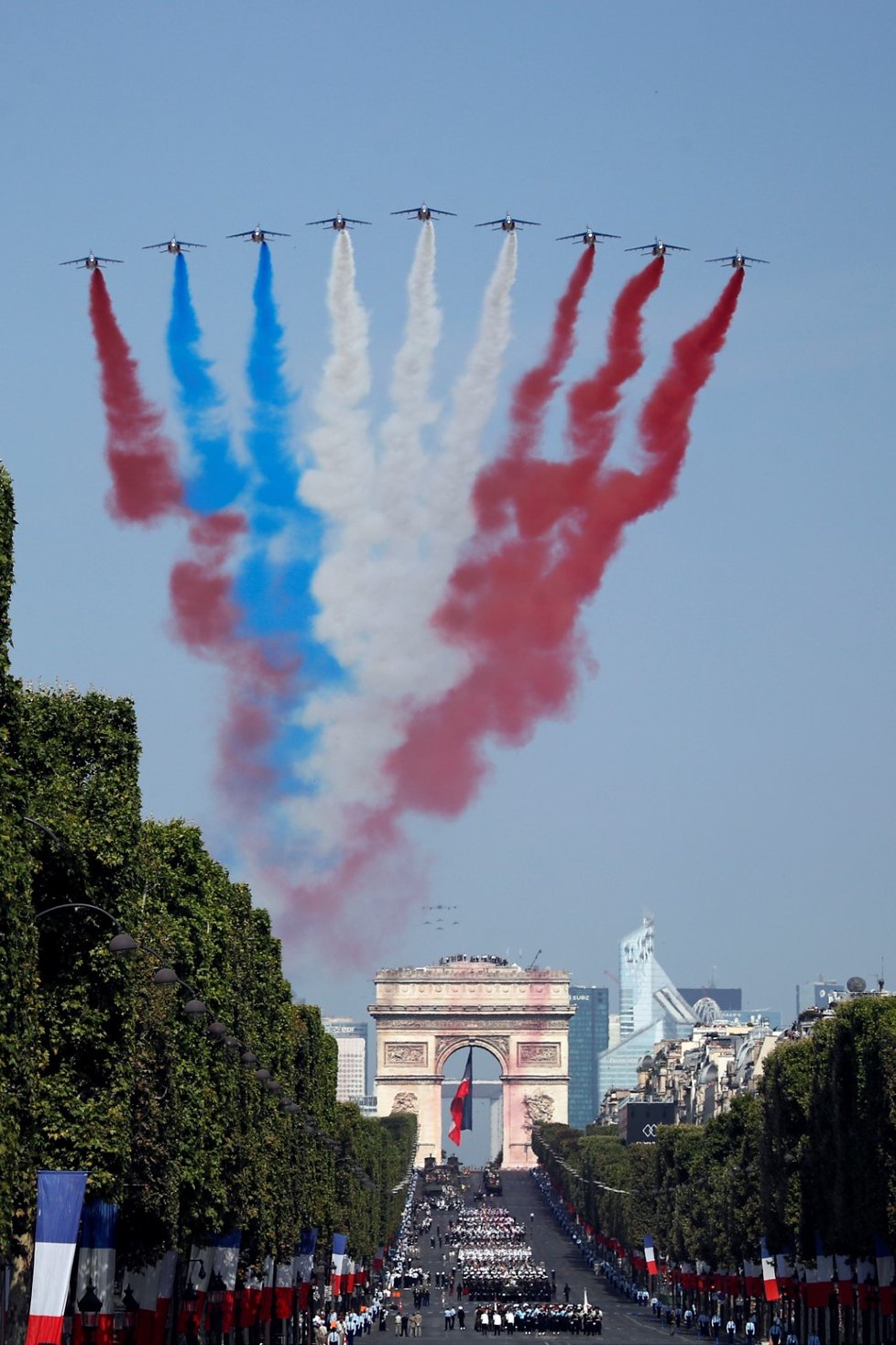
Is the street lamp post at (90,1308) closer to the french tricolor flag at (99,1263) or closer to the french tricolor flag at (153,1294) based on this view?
the french tricolor flag at (99,1263)

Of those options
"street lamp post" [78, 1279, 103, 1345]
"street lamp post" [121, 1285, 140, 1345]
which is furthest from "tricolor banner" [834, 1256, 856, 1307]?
"street lamp post" [78, 1279, 103, 1345]

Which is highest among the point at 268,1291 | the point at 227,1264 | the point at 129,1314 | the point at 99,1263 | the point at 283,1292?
the point at 283,1292

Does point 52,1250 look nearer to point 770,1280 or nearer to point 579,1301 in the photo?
point 770,1280

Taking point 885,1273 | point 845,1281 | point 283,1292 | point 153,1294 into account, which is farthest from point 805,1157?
point 153,1294

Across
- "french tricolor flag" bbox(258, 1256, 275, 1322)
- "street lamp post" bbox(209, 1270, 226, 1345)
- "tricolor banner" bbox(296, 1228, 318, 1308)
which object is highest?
"tricolor banner" bbox(296, 1228, 318, 1308)

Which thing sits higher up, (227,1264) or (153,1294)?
(227,1264)

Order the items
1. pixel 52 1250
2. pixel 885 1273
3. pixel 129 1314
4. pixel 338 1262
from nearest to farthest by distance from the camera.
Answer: pixel 52 1250
pixel 129 1314
pixel 885 1273
pixel 338 1262

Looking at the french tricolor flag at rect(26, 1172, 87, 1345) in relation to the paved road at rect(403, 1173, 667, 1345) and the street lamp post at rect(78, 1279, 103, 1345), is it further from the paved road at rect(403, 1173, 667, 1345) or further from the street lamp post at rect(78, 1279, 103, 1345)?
the paved road at rect(403, 1173, 667, 1345)
